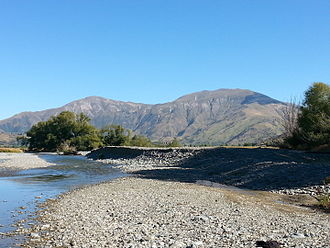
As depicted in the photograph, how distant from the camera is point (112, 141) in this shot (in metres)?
94.6

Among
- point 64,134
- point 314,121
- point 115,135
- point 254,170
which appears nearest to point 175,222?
point 254,170

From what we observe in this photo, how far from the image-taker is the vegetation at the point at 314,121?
41094 millimetres

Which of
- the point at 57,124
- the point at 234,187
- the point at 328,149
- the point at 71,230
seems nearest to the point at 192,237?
the point at 71,230

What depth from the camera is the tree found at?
3925 inches

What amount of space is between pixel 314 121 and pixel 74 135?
7876 cm

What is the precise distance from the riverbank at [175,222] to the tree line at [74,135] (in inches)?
2879

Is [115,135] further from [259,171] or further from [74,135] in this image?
[259,171]

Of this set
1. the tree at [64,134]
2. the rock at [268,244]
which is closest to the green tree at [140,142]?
the tree at [64,134]

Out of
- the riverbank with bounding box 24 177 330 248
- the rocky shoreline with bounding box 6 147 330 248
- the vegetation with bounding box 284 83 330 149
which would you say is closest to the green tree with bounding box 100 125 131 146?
the vegetation with bounding box 284 83 330 149

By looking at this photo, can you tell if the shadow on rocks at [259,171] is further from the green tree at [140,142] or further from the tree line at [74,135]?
the tree line at [74,135]

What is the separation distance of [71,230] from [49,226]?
1131 millimetres

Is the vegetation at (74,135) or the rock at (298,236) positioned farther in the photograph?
the vegetation at (74,135)

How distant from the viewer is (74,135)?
105188 mm

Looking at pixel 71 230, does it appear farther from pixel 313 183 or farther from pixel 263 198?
pixel 313 183
